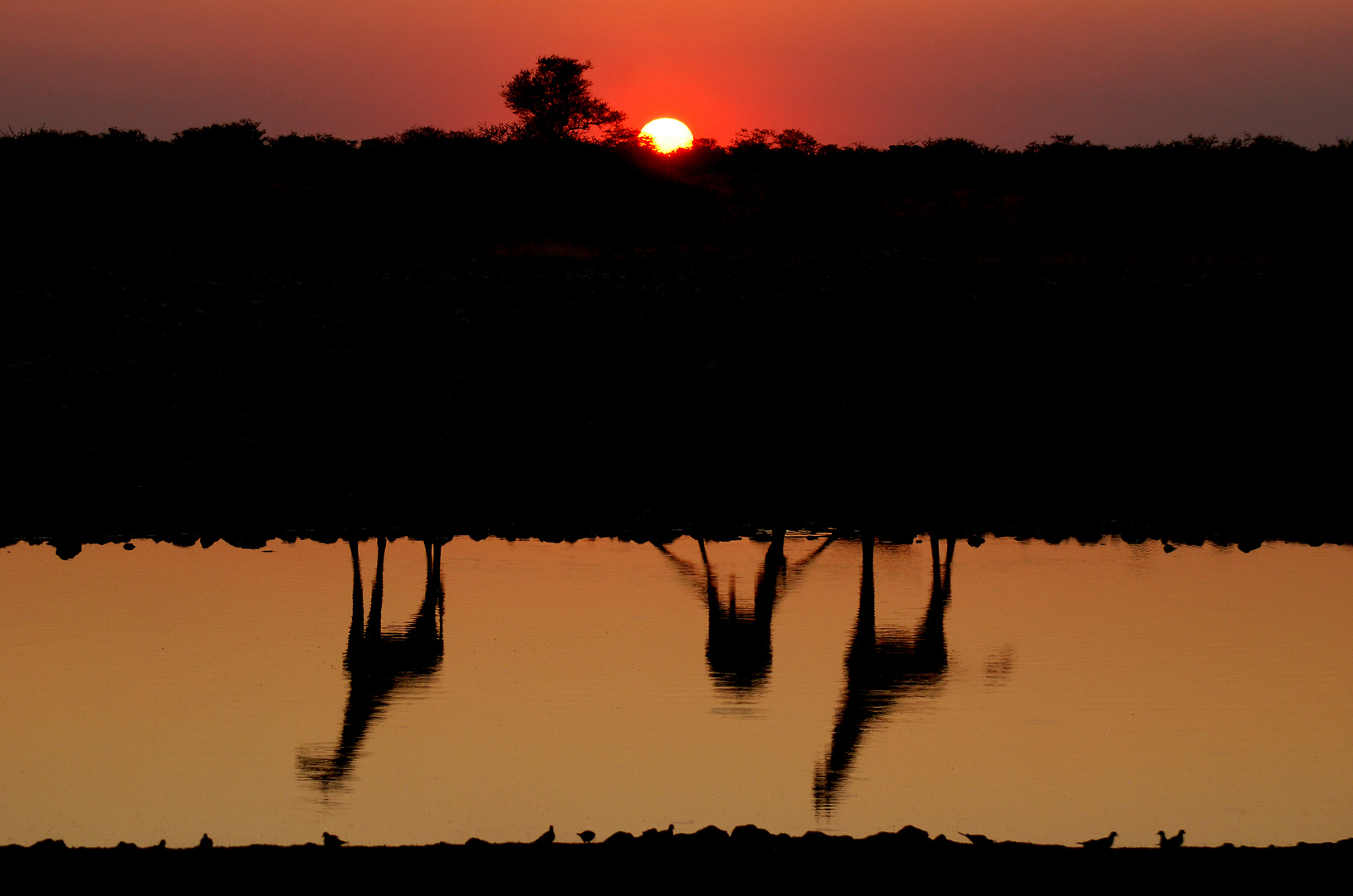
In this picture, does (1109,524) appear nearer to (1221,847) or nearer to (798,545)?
(798,545)

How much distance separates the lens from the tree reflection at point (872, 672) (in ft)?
25.0

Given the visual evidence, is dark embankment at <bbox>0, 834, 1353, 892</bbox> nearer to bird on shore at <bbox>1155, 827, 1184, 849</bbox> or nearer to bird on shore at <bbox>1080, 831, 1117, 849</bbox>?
bird on shore at <bbox>1080, 831, 1117, 849</bbox>

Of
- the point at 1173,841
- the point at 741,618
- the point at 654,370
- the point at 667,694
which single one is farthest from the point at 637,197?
the point at 1173,841

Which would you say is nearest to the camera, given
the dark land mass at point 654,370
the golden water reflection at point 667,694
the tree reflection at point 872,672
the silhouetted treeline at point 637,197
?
the golden water reflection at point 667,694

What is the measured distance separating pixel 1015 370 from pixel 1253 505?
22.4ft

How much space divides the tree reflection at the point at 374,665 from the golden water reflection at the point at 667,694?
0.10ft

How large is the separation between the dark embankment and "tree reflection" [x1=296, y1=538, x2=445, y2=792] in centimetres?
156

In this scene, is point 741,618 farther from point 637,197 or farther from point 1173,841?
point 637,197

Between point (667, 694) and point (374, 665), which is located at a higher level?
point (374, 665)

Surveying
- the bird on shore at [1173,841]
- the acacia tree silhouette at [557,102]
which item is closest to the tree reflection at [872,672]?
the bird on shore at [1173,841]

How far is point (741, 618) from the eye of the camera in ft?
36.2

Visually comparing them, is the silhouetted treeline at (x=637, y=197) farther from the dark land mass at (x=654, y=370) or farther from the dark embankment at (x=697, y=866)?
the dark embankment at (x=697, y=866)

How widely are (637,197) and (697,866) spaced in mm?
41683

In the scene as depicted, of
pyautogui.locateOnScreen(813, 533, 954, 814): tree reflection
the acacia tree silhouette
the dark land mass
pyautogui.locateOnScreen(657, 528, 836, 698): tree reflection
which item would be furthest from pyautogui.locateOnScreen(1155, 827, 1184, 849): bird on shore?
the acacia tree silhouette
